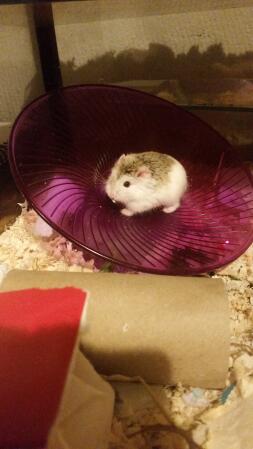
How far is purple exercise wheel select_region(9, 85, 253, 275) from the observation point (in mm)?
1025

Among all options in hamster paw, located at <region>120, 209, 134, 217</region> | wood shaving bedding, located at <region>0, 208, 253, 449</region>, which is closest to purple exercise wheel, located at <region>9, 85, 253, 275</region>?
hamster paw, located at <region>120, 209, 134, 217</region>

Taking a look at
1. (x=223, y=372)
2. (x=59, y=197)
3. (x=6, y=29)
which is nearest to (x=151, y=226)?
(x=59, y=197)

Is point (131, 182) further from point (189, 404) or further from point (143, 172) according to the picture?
point (189, 404)

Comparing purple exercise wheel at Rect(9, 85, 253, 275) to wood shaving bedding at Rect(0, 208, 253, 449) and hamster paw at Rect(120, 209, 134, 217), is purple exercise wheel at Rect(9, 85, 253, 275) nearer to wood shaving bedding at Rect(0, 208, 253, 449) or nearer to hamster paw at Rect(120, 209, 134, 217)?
hamster paw at Rect(120, 209, 134, 217)

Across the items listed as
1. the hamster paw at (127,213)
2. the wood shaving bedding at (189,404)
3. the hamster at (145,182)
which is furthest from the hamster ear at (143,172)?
the wood shaving bedding at (189,404)

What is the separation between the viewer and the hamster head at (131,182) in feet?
3.51

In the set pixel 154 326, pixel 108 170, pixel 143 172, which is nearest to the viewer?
pixel 154 326

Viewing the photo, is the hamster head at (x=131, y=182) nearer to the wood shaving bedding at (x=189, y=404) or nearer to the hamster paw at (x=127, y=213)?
the hamster paw at (x=127, y=213)

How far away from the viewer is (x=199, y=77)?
54.7 inches

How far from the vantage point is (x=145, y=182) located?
1077mm

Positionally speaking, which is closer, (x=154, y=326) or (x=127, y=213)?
(x=154, y=326)

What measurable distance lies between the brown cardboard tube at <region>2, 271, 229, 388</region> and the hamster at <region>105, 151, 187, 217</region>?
0.31 m

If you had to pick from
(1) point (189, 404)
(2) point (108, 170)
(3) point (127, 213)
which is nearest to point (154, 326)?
(1) point (189, 404)

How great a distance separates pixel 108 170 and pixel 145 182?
0.55 ft
